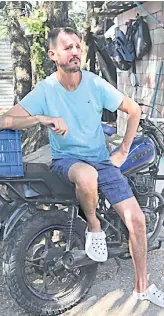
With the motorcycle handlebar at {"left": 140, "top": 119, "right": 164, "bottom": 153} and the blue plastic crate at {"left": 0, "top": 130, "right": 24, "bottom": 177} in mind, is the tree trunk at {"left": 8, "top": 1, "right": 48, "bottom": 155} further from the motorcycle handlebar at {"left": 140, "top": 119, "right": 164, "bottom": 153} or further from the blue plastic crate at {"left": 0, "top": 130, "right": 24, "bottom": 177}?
the blue plastic crate at {"left": 0, "top": 130, "right": 24, "bottom": 177}

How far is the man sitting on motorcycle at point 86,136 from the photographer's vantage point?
2318mm

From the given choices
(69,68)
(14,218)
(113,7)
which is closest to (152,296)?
(14,218)

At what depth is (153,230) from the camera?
2.81 m

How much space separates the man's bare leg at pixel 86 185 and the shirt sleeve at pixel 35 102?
1.40 ft

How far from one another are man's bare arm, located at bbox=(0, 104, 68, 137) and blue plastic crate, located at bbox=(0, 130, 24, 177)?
1.7 inches

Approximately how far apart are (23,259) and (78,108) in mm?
1042

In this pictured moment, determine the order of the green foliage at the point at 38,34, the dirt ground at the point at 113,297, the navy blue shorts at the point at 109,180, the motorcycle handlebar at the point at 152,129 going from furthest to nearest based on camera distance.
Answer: the green foliage at the point at 38,34 → the motorcycle handlebar at the point at 152,129 → the dirt ground at the point at 113,297 → the navy blue shorts at the point at 109,180

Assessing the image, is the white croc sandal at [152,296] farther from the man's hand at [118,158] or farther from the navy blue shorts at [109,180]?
the man's hand at [118,158]

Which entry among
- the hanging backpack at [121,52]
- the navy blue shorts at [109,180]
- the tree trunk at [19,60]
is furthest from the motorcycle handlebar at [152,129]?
the hanging backpack at [121,52]

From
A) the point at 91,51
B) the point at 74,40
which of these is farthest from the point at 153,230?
the point at 91,51

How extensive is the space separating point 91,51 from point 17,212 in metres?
8.62

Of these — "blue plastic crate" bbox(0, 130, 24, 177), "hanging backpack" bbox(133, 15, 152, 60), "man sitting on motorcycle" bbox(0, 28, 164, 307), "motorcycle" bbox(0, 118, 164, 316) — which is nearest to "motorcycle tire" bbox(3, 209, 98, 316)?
"motorcycle" bbox(0, 118, 164, 316)

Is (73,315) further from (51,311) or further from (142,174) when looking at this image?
(142,174)

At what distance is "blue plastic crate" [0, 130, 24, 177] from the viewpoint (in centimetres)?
222
